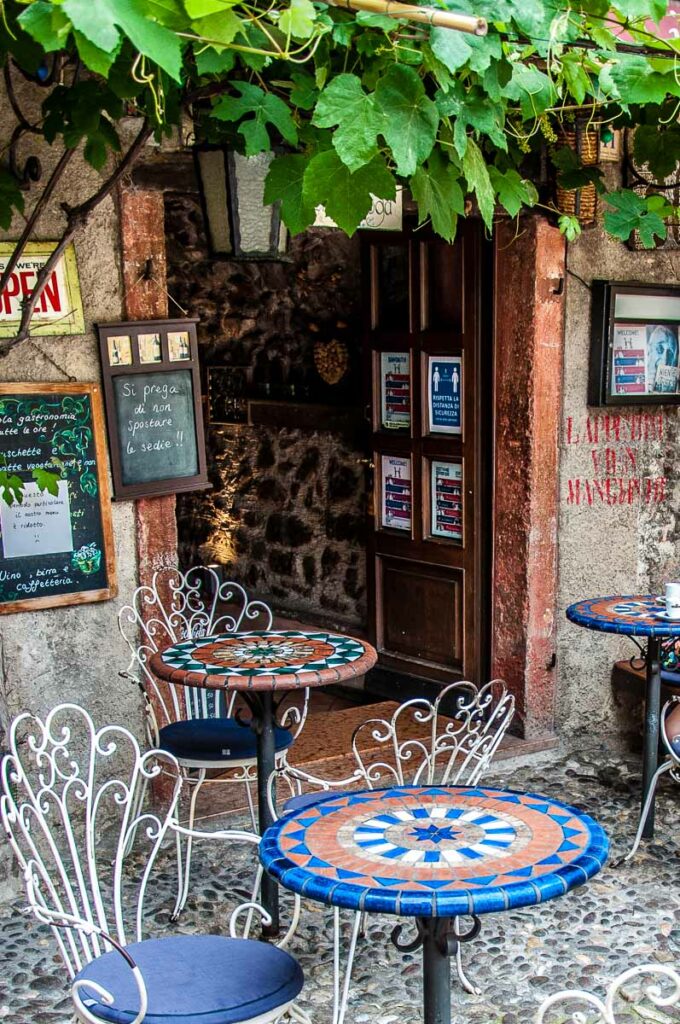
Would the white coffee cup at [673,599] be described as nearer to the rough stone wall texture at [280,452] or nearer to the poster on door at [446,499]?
the poster on door at [446,499]

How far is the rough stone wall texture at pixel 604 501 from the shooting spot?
A: 5.55 meters

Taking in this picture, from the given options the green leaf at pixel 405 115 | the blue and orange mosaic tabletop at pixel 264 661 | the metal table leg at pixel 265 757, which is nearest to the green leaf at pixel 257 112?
the green leaf at pixel 405 115

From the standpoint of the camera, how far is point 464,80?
10.5 feet

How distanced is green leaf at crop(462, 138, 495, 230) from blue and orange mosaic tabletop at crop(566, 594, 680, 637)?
1.85m

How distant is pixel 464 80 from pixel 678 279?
2.90m

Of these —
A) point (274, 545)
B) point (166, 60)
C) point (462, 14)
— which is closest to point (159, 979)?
point (166, 60)

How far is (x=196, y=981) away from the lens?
8.43 feet

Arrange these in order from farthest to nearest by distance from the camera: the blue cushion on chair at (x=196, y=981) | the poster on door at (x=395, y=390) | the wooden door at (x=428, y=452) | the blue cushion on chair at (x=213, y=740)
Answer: the poster on door at (x=395, y=390) < the wooden door at (x=428, y=452) < the blue cushion on chair at (x=213, y=740) < the blue cushion on chair at (x=196, y=981)

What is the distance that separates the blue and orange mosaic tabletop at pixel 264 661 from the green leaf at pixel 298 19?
69.7 inches

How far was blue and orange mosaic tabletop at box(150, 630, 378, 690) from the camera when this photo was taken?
3674 mm

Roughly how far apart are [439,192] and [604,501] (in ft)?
9.35

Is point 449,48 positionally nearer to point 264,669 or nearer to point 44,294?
point 264,669

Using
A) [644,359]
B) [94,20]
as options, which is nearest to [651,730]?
[644,359]

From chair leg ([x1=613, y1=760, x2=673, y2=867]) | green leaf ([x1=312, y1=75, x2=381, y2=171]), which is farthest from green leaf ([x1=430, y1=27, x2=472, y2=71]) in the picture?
chair leg ([x1=613, y1=760, x2=673, y2=867])
